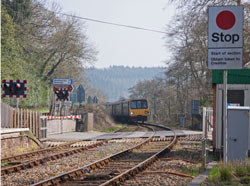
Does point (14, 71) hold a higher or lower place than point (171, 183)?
higher

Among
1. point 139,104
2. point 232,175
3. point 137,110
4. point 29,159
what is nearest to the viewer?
point 232,175

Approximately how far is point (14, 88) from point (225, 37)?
32.6 feet

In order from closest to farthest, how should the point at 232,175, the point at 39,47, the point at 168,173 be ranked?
the point at 232,175 < the point at 168,173 < the point at 39,47

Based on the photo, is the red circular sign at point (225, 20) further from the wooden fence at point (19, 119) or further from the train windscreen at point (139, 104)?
the train windscreen at point (139, 104)

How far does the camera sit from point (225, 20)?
850 centimetres

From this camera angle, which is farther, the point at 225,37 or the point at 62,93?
the point at 62,93

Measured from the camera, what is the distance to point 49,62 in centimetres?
3809

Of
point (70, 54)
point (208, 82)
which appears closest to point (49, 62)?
point (70, 54)

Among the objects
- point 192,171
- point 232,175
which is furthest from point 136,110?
point 232,175

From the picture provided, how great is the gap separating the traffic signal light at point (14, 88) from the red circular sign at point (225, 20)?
9.47 metres

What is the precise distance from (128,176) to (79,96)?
26893 millimetres

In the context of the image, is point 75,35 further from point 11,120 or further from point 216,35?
point 216,35

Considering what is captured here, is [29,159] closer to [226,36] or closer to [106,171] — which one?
[106,171]

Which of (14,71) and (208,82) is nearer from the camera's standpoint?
(14,71)
